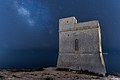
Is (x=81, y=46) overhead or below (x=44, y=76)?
overhead

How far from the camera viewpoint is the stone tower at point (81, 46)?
83.6ft

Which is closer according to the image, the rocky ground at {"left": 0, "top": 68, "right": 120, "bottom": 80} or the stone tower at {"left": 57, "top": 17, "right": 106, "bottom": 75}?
the rocky ground at {"left": 0, "top": 68, "right": 120, "bottom": 80}

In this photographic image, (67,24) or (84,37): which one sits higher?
(67,24)

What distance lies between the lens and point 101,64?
24750mm

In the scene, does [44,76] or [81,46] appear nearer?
[44,76]

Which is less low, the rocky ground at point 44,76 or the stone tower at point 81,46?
the stone tower at point 81,46

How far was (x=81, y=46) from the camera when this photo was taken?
89.2ft

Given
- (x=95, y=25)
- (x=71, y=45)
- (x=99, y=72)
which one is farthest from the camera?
(x=71, y=45)

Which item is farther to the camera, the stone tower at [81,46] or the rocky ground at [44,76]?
the stone tower at [81,46]

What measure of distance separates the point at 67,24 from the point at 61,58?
270 inches

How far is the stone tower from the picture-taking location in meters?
25.5

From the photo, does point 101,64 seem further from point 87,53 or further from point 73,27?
point 73,27

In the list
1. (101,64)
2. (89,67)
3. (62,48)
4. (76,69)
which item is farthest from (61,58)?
(101,64)

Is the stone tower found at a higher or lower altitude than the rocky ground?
higher
